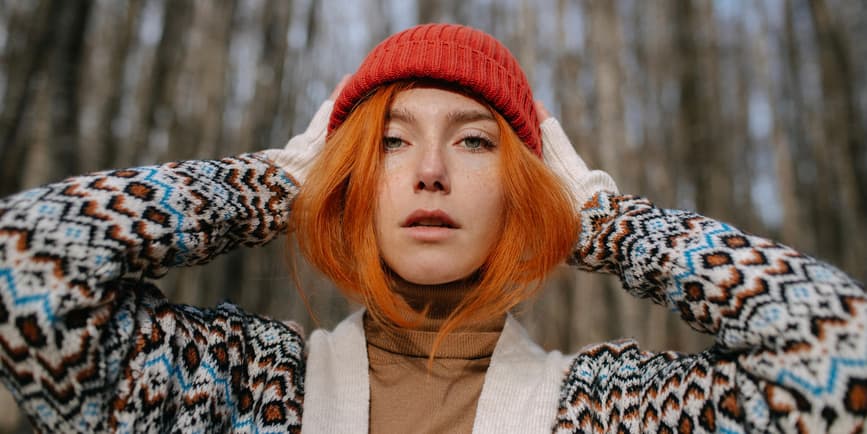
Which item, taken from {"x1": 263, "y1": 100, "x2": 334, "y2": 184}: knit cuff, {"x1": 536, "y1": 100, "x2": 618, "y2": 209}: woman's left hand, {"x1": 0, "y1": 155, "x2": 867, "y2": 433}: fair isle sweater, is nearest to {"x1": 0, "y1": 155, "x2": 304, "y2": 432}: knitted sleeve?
{"x1": 0, "y1": 155, "x2": 867, "y2": 433}: fair isle sweater

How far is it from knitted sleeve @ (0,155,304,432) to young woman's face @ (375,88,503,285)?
0.27m

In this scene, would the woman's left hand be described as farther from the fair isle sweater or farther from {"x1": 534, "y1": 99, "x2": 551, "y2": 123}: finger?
the fair isle sweater

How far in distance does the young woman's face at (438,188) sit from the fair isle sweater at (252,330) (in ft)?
0.73

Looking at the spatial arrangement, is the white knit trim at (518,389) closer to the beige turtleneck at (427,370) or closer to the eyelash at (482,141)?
the beige turtleneck at (427,370)

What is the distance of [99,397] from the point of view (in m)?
0.73

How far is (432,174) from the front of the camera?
983mm

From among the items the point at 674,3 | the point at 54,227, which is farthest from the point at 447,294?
the point at 674,3

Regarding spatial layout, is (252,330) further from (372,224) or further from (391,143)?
(391,143)

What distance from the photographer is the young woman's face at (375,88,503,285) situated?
0.99 meters

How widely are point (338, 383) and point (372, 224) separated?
320mm

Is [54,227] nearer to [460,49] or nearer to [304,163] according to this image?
[304,163]

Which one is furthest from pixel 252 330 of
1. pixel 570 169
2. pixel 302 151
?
pixel 570 169

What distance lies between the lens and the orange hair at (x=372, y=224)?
1.07 meters

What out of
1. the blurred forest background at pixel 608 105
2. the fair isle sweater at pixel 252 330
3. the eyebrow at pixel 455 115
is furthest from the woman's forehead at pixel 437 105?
the blurred forest background at pixel 608 105
